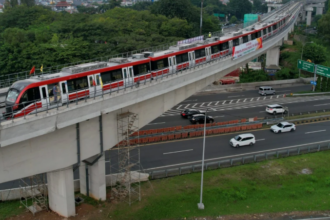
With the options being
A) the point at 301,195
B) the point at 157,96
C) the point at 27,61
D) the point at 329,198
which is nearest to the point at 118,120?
the point at 157,96

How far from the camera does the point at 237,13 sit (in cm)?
16650

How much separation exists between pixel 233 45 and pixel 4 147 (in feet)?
96.9

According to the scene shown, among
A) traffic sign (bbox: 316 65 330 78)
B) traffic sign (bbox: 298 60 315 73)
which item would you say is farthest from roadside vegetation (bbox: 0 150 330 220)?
traffic sign (bbox: 298 60 315 73)

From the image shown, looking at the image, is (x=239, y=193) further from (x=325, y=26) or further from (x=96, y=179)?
(x=325, y=26)

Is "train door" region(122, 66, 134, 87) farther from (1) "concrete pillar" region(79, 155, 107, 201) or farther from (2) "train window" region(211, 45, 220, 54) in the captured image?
(2) "train window" region(211, 45, 220, 54)

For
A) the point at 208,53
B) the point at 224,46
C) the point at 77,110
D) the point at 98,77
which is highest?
the point at 224,46

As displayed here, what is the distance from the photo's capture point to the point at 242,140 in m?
35.8

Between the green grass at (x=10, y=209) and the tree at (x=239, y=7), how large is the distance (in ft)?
508

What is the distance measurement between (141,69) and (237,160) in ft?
40.3

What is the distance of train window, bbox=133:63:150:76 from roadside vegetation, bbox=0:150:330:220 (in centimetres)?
890

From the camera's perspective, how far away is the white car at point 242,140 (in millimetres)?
35656

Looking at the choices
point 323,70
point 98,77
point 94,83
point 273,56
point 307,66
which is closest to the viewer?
point 94,83

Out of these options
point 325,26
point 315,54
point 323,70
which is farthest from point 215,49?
point 325,26

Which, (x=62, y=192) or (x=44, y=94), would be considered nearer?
(x=44, y=94)
